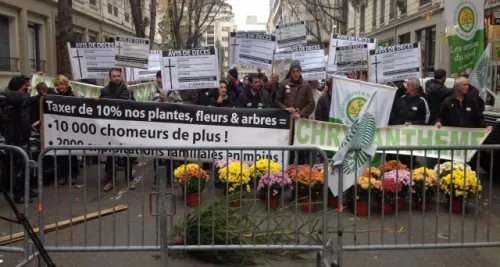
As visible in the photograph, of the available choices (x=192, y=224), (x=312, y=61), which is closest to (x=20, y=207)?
(x=192, y=224)

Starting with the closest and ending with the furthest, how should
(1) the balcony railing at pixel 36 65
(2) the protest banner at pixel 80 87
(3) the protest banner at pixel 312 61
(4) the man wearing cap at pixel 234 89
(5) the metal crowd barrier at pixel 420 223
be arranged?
(5) the metal crowd barrier at pixel 420 223, (4) the man wearing cap at pixel 234 89, (3) the protest banner at pixel 312 61, (2) the protest banner at pixel 80 87, (1) the balcony railing at pixel 36 65

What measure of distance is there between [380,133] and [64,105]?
4.81 meters

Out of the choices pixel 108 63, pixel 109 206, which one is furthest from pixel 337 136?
pixel 108 63

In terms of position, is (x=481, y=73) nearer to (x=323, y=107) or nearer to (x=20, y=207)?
(x=323, y=107)

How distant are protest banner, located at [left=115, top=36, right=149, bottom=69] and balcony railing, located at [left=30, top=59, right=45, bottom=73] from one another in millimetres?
13680

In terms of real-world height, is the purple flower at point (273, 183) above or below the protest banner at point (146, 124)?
below

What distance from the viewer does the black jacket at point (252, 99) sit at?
387 inches

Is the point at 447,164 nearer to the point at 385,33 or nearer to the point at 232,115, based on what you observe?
the point at 232,115

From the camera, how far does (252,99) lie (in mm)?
9961

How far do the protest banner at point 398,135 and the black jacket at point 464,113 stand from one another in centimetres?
30

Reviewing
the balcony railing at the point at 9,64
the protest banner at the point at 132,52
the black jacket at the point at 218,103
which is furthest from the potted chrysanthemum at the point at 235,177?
the balcony railing at the point at 9,64

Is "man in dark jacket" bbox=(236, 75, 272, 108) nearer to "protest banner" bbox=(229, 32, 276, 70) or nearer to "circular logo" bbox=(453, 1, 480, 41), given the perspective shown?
"protest banner" bbox=(229, 32, 276, 70)

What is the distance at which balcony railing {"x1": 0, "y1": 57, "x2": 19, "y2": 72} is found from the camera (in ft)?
61.0

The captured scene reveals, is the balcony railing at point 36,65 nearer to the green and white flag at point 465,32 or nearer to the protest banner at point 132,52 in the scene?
the protest banner at point 132,52
